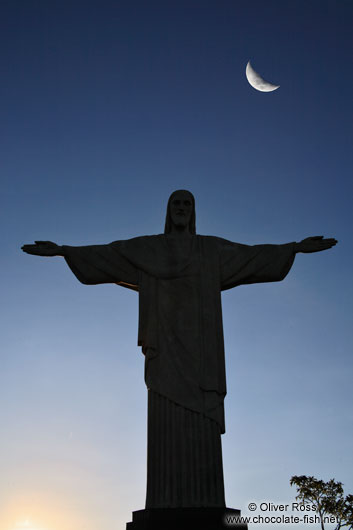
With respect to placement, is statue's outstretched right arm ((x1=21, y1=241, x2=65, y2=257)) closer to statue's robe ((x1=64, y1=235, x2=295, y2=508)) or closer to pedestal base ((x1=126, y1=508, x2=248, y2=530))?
statue's robe ((x1=64, y1=235, x2=295, y2=508))

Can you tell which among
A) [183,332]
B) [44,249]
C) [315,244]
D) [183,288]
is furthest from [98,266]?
[315,244]

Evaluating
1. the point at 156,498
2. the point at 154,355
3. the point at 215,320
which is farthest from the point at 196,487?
the point at 215,320

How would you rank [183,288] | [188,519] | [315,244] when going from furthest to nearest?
[315,244], [183,288], [188,519]

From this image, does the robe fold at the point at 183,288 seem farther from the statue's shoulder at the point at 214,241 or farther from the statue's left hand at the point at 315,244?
the statue's left hand at the point at 315,244

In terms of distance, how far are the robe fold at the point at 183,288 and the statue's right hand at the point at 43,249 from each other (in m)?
0.20

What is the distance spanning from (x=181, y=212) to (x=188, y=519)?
5.36 meters

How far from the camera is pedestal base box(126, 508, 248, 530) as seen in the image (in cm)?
760

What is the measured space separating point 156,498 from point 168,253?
4.17m

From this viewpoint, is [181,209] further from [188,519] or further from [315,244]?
[188,519]

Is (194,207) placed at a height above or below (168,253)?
above

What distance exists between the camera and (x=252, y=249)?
10367mm

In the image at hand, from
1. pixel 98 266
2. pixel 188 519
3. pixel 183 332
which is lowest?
→ pixel 188 519

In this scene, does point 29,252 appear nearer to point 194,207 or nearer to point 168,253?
point 168,253

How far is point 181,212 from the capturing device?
10477 millimetres
